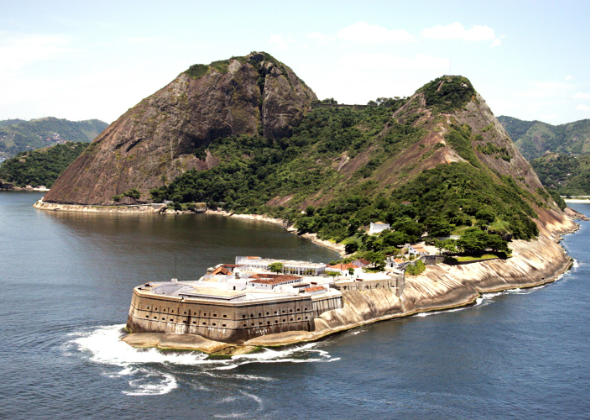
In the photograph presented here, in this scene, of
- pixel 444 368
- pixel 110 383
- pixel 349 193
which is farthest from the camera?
pixel 349 193

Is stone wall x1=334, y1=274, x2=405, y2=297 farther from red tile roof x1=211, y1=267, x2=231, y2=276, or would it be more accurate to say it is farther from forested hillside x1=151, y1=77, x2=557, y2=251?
forested hillside x1=151, y1=77, x2=557, y2=251

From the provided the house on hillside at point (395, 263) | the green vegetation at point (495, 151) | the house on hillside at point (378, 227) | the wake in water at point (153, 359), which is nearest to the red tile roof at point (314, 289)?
the wake in water at point (153, 359)

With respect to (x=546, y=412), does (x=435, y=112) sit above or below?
above

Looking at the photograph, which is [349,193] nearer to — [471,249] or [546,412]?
[471,249]

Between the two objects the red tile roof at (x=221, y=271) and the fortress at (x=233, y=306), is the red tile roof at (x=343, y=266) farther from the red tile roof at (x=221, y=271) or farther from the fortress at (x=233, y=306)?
the red tile roof at (x=221, y=271)

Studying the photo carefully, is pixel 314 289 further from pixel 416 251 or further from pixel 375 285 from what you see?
pixel 416 251

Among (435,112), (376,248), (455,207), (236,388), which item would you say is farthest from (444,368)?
(435,112)

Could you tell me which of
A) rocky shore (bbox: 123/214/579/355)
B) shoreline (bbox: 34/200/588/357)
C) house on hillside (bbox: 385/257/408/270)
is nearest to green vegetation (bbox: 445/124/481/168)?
shoreline (bbox: 34/200/588/357)
